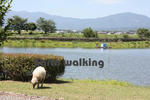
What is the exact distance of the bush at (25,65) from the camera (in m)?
22.8

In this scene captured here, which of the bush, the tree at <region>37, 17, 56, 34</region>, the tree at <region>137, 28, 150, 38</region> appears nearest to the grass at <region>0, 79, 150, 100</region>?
the bush

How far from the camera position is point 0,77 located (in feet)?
78.1

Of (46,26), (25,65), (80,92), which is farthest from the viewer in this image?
(46,26)

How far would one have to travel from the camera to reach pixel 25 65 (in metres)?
22.8

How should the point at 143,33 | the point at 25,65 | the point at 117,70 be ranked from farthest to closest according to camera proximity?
1. the point at 143,33
2. the point at 117,70
3. the point at 25,65

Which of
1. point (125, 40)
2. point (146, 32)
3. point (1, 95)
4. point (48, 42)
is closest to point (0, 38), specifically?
point (1, 95)

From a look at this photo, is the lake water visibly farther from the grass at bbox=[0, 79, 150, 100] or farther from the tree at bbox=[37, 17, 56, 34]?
the tree at bbox=[37, 17, 56, 34]

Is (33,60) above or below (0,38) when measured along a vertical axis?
below

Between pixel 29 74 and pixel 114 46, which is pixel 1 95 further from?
pixel 114 46

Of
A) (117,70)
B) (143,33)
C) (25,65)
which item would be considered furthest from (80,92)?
(143,33)

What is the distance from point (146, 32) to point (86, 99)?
174618mm

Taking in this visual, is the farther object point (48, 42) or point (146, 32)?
point (146, 32)

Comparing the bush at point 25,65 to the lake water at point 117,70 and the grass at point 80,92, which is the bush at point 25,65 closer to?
the grass at point 80,92

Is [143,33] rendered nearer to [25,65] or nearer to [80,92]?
[25,65]
